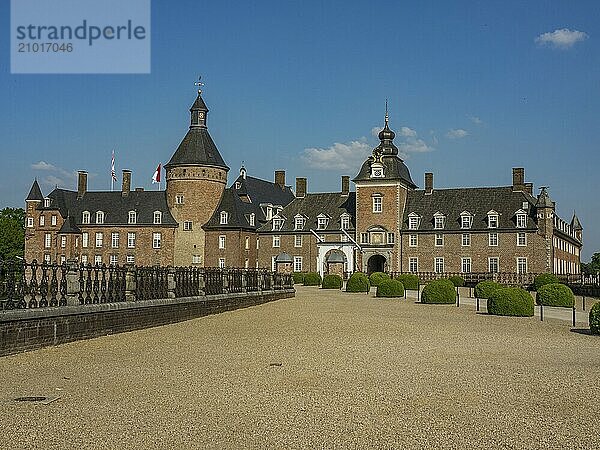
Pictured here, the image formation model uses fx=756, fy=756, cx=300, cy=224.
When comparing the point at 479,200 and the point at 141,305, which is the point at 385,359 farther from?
the point at 479,200

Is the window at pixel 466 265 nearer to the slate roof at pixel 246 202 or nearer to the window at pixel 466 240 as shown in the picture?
the window at pixel 466 240

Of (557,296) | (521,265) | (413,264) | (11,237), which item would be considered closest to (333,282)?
(413,264)

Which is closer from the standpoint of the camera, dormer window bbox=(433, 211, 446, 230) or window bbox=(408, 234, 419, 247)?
dormer window bbox=(433, 211, 446, 230)

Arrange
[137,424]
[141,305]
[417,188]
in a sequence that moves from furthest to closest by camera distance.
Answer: [417,188] < [141,305] < [137,424]

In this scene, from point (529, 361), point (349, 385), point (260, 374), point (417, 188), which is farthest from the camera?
point (417, 188)

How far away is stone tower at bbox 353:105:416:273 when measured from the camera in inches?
2359

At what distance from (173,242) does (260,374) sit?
181 ft

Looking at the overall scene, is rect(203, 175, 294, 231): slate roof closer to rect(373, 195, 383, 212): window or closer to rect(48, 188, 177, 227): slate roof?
rect(48, 188, 177, 227): slate roof

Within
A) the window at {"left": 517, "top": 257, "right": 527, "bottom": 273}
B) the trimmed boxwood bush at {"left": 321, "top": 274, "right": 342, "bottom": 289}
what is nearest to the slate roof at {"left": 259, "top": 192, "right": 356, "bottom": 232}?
the window at {"left": 517, "top": 257, "right": 527, "bottom": 273}

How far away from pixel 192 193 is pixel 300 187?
1001 centimetres

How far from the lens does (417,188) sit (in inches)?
2569

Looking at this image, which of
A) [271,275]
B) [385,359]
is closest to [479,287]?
[271,275]

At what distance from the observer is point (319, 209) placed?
65.6 m

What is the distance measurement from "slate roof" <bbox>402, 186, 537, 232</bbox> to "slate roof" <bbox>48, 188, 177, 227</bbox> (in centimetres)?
2149
